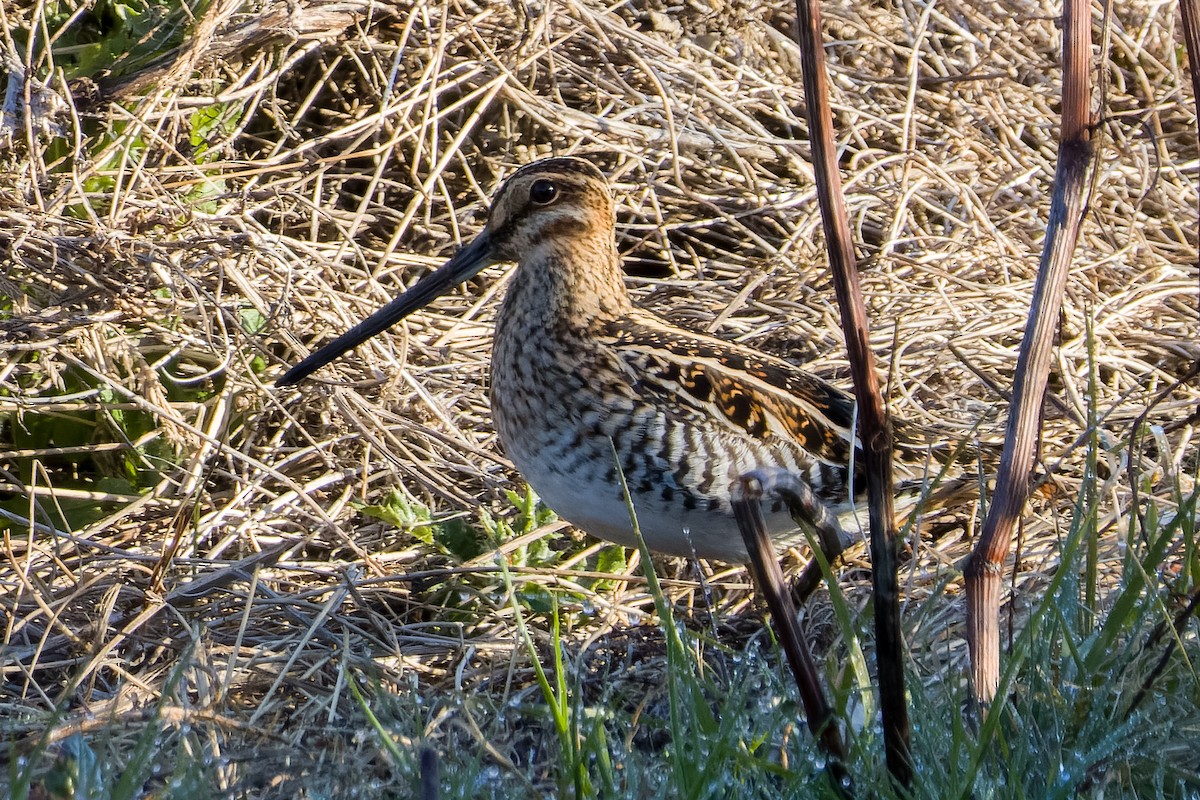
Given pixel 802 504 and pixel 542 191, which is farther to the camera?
pixel 542 191

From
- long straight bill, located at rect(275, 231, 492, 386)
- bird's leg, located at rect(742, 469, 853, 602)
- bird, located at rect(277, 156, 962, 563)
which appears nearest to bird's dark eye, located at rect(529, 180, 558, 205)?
bird, located at rect(277, 156, 962, 563)

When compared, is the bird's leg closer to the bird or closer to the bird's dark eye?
the bird

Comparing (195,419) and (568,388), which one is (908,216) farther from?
(195,419)

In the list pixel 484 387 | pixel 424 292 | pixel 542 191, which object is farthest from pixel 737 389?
pixel 484 387

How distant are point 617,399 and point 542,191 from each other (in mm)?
582

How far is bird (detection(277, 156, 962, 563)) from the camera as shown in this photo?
263 centimetres

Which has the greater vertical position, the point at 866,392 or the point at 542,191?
the point at 866,392

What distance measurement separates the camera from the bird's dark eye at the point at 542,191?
120 inches

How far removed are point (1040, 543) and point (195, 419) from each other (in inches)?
78.1

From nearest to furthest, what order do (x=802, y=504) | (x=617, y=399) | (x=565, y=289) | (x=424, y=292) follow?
(x=802, y=504)
(x=617, y=399)
(x=565, y=289)
(x=424, y=292)

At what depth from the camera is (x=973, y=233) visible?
430 cm

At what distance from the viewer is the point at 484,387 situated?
3.72 metres

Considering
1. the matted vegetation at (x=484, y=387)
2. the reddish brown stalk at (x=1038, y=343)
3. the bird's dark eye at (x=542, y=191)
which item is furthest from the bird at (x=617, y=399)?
the reddish brown stalk at (x=1038, y=343)

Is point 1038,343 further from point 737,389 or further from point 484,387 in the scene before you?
point 484,387
